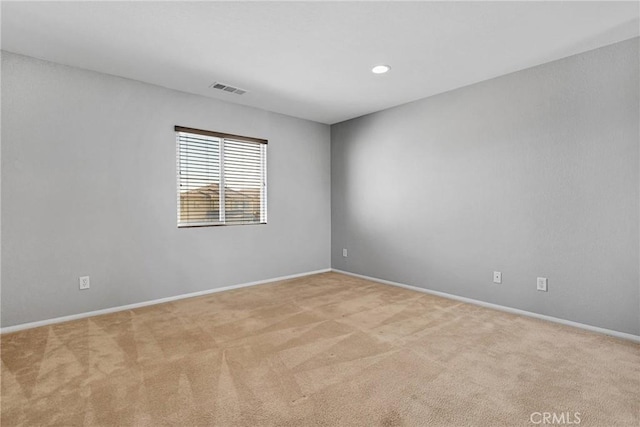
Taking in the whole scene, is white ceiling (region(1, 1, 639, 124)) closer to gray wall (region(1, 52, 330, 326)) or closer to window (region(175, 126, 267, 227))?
gray wall (region(1, 52, 330, 326))

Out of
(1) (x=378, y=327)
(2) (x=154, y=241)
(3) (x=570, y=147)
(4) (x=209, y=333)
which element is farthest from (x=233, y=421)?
(3) (x=570, y=147)

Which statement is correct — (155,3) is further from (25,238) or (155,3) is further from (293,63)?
(25,238)

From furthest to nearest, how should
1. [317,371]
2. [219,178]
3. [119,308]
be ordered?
1. [219,178]
2. [119,308]
3. [317,371]

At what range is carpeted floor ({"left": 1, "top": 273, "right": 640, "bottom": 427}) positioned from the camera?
67.2 inches

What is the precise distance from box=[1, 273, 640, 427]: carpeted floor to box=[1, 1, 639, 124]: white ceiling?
250cm

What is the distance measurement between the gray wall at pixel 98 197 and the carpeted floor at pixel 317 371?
1.33 feet

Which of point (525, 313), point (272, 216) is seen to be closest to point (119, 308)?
point (272, 216)

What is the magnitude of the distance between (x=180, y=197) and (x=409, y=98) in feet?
10.3

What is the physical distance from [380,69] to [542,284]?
2681 mm

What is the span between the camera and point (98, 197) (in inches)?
130

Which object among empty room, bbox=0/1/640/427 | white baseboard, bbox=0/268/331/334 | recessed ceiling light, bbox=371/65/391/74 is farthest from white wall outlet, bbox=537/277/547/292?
white baseboard, bbox=0/268/331/334

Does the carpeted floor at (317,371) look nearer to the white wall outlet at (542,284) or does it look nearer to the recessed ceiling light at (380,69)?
the white wall outlet at (542,284)

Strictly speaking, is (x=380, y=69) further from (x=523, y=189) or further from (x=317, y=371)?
(x=317, y=371)

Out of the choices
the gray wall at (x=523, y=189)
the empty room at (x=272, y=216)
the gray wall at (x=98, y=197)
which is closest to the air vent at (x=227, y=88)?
the empty room at (x=272, y=216)
